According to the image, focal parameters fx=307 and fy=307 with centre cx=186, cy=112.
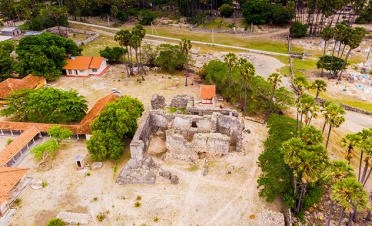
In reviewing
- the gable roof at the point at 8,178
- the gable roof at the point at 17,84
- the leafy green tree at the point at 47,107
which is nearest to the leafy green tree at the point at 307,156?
the gable roof at the point at 8,178

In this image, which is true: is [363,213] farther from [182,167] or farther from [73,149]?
[73,149]

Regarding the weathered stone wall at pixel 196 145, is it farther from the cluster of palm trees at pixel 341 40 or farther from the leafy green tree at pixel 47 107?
the cluster of palm trees at pixel 341 40

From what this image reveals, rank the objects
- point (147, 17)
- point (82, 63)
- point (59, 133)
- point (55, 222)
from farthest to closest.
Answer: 1. point (147, 17)
2. point (82, 63)
3. point (59, 133)
4. point (55, 222)

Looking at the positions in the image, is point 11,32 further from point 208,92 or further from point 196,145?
point 196,145

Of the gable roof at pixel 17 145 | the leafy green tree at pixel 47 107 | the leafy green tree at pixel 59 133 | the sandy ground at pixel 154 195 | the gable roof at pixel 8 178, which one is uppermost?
the leafy green tree at pixel 47 107

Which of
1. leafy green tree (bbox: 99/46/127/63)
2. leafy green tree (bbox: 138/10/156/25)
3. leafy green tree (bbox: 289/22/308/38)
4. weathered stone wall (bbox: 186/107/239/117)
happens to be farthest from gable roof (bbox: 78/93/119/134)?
leafy green tree (bbox: 289/22/308/38)

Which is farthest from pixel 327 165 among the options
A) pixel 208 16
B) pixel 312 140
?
pixel 208 16

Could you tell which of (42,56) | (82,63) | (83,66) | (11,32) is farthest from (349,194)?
(11,32)
